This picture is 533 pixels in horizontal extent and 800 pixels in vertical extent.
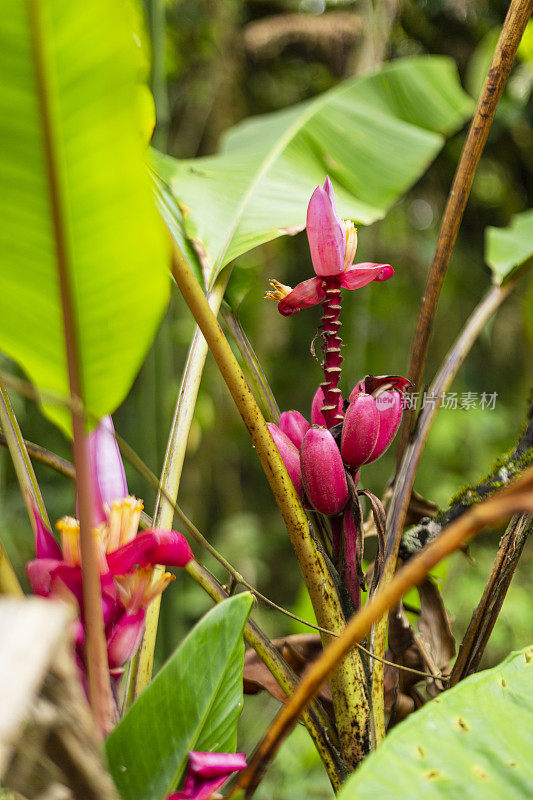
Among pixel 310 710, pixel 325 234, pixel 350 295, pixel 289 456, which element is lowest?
pixel 350 295

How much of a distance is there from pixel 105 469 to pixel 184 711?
0.34ft

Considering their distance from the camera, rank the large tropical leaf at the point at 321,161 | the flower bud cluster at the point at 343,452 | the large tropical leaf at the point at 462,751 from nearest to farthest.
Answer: the large tropical leaf at the point at 462,751 → the flower bud cluster at the point at 343,452 → the large tropical leaf at the point at 321,161

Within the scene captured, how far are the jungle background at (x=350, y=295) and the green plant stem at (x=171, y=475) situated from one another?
125 cm

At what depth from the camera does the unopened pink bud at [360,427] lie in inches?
11.7

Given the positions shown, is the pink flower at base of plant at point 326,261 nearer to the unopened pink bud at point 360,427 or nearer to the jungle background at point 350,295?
the unopened pink bud at point 360,427

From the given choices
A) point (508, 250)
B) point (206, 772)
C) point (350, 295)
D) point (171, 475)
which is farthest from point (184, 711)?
point (350, 295)

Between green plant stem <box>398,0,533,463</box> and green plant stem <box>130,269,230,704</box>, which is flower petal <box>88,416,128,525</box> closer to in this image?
green plant stem <box>130,269,230,704</box>

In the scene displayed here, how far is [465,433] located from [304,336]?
72cm

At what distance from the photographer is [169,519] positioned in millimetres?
324

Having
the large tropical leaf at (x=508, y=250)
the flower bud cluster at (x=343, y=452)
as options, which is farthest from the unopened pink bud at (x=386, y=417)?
the large tropical leaf at (x=508, y=250)

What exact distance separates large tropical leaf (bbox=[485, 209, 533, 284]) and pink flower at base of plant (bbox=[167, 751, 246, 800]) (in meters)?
0.39

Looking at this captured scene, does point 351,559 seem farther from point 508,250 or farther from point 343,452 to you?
point 508,250

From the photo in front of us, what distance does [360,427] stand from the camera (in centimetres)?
30

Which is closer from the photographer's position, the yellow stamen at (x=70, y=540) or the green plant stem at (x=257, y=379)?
the yellow stamen at (x=70, y=540)
